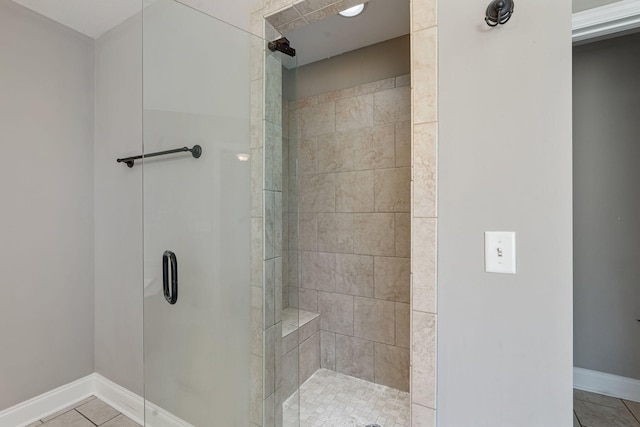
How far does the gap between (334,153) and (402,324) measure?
4.68ft

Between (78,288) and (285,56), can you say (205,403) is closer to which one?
(78,288)

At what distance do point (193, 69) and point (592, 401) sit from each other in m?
2.72

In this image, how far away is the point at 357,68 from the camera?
2301 millimetres

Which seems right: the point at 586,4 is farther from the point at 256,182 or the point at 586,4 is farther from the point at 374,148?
the point at 256,182

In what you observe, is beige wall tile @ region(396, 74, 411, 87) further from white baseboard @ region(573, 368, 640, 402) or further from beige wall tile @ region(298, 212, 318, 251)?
white baseboard @ region(573, 368, 640, 402)

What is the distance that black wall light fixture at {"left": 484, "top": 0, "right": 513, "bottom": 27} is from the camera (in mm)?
850

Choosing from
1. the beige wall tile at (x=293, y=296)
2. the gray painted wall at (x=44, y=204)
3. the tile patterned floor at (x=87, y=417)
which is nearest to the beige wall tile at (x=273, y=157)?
the beige wall tile at (x=293, y=296)

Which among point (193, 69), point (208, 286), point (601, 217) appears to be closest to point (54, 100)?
point (193, 69)

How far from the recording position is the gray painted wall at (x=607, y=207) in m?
1.55

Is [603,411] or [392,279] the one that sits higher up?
[392,279]

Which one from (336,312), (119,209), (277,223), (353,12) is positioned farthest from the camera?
(336,312)

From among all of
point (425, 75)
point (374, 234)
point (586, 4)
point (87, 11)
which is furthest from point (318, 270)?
point (87, 11)

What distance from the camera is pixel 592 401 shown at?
1.53 metres

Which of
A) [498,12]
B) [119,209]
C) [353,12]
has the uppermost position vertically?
[353,12]
